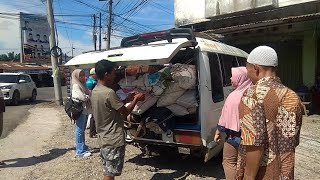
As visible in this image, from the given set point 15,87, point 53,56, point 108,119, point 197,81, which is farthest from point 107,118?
point 15,87

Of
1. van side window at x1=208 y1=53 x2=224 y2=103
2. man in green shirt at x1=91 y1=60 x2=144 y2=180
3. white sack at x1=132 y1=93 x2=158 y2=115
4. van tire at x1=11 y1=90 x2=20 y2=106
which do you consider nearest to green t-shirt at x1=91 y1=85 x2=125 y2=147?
man in green shirt at x1=91 y1=60 x2=144 y2=180

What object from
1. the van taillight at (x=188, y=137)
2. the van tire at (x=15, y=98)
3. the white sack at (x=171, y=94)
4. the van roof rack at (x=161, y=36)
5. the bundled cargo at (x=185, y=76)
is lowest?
the van tire at (x=15, y=98)

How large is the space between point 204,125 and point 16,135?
609 cm

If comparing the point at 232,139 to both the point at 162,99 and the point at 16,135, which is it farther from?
the point at 16,135

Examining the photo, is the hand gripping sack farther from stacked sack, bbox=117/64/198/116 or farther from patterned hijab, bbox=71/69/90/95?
stacked sack, bbox=117/64/198/116

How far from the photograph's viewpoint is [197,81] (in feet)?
16.8

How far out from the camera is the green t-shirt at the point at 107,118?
408cm

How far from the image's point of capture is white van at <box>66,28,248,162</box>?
483 centimetres

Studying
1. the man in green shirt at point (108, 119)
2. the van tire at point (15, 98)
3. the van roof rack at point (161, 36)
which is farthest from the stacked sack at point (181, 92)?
the van tire at point (15, 98)

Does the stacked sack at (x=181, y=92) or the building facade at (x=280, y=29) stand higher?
the building facade at (x=280, y=29)

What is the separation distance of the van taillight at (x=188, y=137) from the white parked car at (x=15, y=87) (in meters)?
14.5

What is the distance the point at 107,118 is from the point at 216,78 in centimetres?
207

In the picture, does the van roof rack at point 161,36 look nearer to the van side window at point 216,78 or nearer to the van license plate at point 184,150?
the van side window at point 216,78

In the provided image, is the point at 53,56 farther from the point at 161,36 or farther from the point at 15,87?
the point at 161,36
